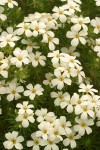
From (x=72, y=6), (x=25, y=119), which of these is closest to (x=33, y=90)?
(x=25, y=119)

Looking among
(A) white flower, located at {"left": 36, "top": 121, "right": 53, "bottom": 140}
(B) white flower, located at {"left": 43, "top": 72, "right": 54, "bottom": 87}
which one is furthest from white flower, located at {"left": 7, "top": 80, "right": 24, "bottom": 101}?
(A) white flower, located at {"left": 36, "top": 121, "right": 53, "bottom": 140}

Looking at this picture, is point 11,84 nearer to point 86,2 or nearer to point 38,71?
point 38,71

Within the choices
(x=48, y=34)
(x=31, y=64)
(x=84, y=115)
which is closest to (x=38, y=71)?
(x=31, y=64)

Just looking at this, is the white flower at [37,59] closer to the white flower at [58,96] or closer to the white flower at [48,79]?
the white flower at [48,79]

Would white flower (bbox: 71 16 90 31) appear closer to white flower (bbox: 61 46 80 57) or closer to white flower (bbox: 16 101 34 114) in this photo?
white flower (bbox: 61 46 80 57)

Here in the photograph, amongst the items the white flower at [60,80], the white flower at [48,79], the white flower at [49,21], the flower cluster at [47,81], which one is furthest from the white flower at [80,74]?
the white flower at [49,21]

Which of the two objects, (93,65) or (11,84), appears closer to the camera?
(11,84)

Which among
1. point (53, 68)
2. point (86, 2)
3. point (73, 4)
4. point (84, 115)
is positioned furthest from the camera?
point (86, 2)
